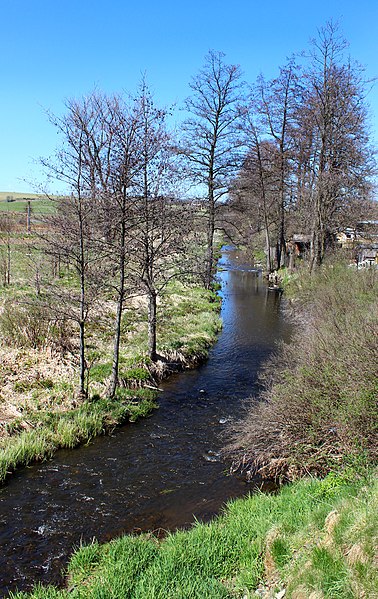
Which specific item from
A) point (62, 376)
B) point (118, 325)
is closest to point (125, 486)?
point (118, 325)

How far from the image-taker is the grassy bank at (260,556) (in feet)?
12.1

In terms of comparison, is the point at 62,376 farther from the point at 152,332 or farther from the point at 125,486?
the point at 125,486

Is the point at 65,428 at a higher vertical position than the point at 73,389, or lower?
lower

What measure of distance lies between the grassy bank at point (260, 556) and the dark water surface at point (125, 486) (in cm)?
61

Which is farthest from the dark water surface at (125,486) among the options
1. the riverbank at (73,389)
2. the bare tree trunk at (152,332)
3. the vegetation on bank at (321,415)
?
the bare tree trunk at (152,332)

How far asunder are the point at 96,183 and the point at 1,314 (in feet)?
17.5

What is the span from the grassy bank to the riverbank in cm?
317

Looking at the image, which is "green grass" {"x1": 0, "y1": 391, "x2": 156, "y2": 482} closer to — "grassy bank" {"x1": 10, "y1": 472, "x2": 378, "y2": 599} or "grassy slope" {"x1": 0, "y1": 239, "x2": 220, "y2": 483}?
"grassy slope" {"x1": 0, "y1": 239, "x2": 220, "y2": 483}

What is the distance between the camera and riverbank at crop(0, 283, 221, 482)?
8383 mm

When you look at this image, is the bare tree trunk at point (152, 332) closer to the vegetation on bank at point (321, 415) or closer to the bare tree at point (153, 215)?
the bare tree at point (153, 215)

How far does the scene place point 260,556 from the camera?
470 cm

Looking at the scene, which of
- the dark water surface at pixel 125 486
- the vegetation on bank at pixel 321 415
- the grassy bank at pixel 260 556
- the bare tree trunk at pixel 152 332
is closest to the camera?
the grassy bank at pixel 260 556

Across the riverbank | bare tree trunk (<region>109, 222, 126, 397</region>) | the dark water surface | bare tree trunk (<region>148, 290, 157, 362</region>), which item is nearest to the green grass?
the riverbank

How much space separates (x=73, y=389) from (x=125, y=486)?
10.7 feet
